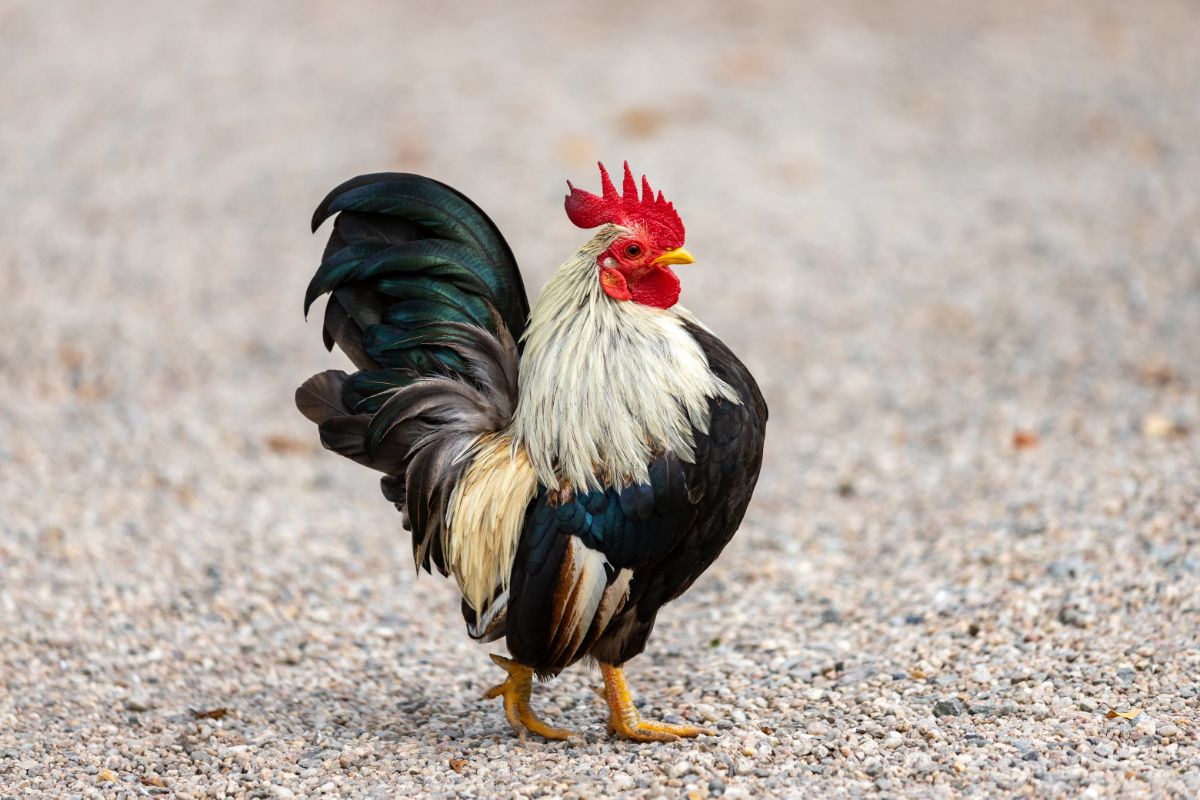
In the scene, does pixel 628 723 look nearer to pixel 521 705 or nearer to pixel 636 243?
pixel 521 705

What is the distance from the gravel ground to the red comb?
189cm

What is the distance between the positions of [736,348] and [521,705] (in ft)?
17.2

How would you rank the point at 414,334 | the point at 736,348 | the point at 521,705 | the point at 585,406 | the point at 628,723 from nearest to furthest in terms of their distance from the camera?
the point at 585,406 < the point at 414,334 < the point at 628,723 < the point at 521,705 < the point at 736,348

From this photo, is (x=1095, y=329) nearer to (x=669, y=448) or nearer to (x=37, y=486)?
(x=669, y=448)

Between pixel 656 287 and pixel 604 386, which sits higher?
pixel 656 287

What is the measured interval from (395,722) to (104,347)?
5636mm

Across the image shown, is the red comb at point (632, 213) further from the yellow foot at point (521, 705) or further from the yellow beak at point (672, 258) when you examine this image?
the yellow foot at point (521, 705)

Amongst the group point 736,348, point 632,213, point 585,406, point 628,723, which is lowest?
point 628,723

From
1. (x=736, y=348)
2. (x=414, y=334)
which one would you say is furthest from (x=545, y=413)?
(x=736, y=348)

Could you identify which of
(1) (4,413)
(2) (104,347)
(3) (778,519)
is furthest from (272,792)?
(2) (104,347)

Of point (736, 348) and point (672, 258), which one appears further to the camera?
point (736, 348)

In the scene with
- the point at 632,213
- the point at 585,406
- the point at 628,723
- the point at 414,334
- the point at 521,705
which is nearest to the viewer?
the point at 585,406

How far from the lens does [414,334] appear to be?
173 inches

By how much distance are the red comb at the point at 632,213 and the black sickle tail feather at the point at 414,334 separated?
43cm
